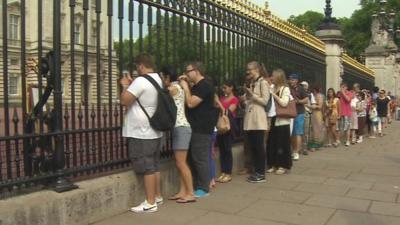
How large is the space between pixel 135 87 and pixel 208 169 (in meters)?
1.72

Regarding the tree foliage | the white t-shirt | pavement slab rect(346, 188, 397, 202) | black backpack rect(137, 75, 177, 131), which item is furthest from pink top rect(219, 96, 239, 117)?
the tree foliage

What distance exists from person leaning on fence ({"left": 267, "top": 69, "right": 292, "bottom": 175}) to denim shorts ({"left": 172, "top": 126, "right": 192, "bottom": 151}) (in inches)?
102

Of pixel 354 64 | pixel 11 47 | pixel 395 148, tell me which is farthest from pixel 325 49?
pixel 11 47

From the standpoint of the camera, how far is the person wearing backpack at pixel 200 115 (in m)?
6.39

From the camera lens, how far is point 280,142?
8.63 meters

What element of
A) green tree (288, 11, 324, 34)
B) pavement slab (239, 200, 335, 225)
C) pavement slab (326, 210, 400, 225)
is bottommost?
pavement slab (326, 210, 400, 225)

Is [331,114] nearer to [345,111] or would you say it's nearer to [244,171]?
[345,111]

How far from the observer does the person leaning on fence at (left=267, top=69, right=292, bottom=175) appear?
8594mm

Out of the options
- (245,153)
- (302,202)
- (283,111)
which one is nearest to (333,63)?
(283,111)

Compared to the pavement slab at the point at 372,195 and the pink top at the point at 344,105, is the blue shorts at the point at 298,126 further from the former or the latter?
the pink top at the point at 344,105

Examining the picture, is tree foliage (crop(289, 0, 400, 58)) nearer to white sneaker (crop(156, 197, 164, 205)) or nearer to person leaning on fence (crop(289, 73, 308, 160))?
person leaning on fence (crop(289, 73, 308, 160))

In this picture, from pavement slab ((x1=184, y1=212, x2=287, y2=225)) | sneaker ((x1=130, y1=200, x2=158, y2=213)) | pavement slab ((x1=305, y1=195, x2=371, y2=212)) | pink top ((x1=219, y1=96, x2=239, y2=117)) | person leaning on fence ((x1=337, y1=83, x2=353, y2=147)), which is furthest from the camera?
person leaning on fence ((x1=337, y1=83, x2=353, y2=147))

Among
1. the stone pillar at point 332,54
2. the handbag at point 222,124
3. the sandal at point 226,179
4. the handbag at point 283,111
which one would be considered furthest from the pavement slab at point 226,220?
the stone pillar at point 332,54

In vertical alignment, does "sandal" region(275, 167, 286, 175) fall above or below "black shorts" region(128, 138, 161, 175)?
below
